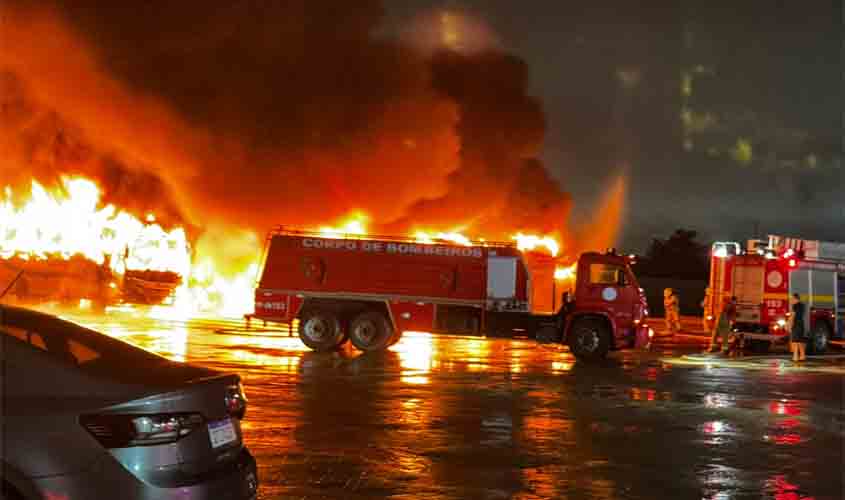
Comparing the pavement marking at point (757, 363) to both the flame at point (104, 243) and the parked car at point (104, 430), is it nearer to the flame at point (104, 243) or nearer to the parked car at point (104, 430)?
the parked car at point (104, 430)

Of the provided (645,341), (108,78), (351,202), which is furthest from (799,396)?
(108,78)

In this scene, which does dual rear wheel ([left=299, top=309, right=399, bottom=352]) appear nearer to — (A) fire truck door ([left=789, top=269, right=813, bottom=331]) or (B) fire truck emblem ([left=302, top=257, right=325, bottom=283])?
(B) fire truck emblem ([left=302, top=257, right=325, bottom=283])

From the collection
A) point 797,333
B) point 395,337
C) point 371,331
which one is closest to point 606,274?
point 797,333

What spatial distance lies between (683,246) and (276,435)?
2728 inches

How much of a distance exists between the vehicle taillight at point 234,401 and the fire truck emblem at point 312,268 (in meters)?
14.4

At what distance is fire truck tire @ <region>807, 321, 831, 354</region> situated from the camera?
2220 centimetres

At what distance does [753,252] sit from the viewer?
22.6 meters

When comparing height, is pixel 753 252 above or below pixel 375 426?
above

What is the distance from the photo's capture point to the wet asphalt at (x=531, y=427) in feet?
22.6

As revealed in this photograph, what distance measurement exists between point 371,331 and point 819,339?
10702mm

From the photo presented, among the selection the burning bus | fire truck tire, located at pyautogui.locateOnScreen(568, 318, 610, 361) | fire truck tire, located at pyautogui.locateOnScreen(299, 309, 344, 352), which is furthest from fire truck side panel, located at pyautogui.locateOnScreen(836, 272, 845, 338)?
the burning bus

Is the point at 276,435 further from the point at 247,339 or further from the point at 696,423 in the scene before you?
the point at 247,339

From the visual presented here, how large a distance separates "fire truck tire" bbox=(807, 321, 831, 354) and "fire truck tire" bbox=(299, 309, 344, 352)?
432 inches

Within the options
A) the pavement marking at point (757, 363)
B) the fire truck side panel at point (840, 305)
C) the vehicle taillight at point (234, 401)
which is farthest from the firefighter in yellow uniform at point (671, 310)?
the vehicle taillight at point (234, 401)
